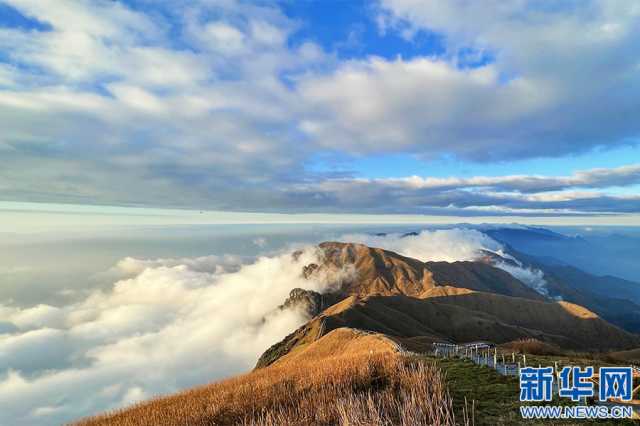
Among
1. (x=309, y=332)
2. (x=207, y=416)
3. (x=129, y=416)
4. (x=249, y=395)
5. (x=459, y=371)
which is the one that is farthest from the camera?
(x=309, y=332)

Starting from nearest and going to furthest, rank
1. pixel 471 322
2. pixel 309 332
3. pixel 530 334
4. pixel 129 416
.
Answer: pixel 129 416
pixel 309 332
pixel 530 334
pixel 471 322

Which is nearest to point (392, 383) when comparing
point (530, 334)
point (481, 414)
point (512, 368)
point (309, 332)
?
point (481, 414)

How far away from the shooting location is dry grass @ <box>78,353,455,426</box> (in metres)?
9.81

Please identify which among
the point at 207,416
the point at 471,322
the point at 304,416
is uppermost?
the point at 304,416

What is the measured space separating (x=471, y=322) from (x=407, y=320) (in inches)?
1672

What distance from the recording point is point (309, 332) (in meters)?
151

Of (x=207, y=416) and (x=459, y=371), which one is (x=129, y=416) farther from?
(x=459, y=371)

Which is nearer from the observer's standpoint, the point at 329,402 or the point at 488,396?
the point at 329,402

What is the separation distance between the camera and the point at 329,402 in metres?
11.6

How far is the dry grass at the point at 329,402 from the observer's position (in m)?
9.81

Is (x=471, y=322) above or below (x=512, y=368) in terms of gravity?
below

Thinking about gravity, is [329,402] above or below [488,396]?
above

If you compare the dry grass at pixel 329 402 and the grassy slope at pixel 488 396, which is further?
the grassy slope at pixel 488 396

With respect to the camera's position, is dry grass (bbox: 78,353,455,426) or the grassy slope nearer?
dry grass (bbox: 78,353,455,426)
